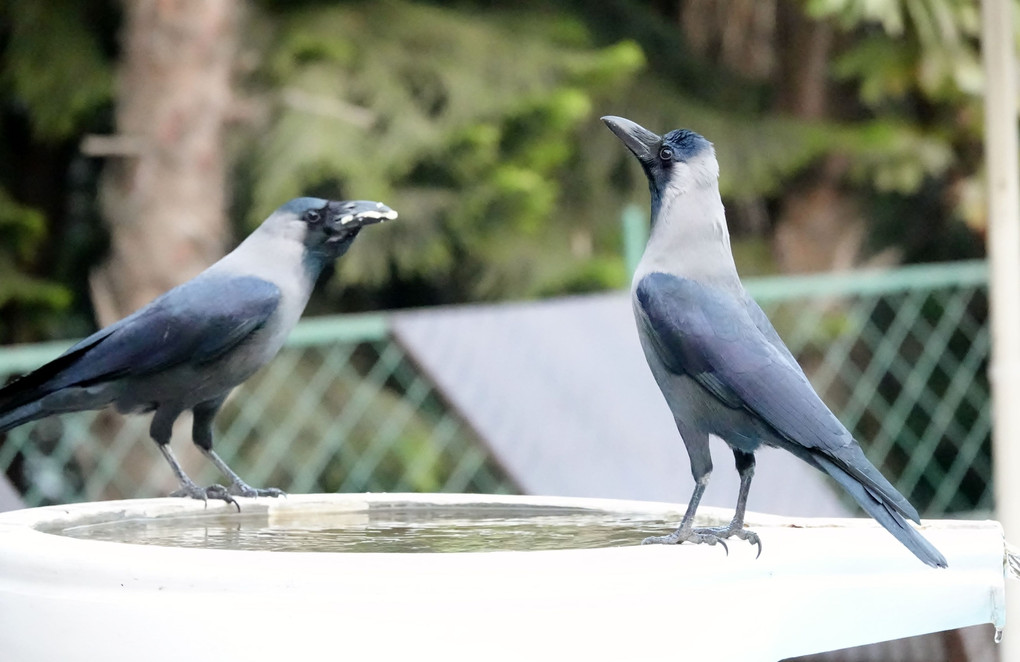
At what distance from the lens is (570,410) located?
3.37 metres

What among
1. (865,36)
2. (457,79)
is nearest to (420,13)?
(457,79)

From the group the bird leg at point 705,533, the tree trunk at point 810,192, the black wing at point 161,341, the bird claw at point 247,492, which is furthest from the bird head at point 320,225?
the tree trunk at point 810,192

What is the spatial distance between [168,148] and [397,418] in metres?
1.32

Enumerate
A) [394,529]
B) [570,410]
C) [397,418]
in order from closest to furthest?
[394,529] → [570,410] → [397,418]

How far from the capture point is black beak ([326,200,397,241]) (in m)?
2.06

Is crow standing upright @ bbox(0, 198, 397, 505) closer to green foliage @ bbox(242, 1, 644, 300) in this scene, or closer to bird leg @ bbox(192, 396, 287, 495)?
bird leg @ bbox(192, 396, 287, 495)

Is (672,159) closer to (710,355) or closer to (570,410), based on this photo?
(710,355)

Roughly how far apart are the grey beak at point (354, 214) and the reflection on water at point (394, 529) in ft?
1.49

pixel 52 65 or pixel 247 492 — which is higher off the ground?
pixel 247 492

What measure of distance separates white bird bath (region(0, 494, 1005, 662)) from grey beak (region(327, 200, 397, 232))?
624 mm

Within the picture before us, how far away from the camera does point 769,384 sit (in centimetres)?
158

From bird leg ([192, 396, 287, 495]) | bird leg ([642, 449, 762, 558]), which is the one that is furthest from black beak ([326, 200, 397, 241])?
bird leg ([642, 449, 762, 558])

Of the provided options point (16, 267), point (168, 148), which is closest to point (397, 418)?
point (168, 148)

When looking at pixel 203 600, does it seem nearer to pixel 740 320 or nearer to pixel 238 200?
pixel 740 320
